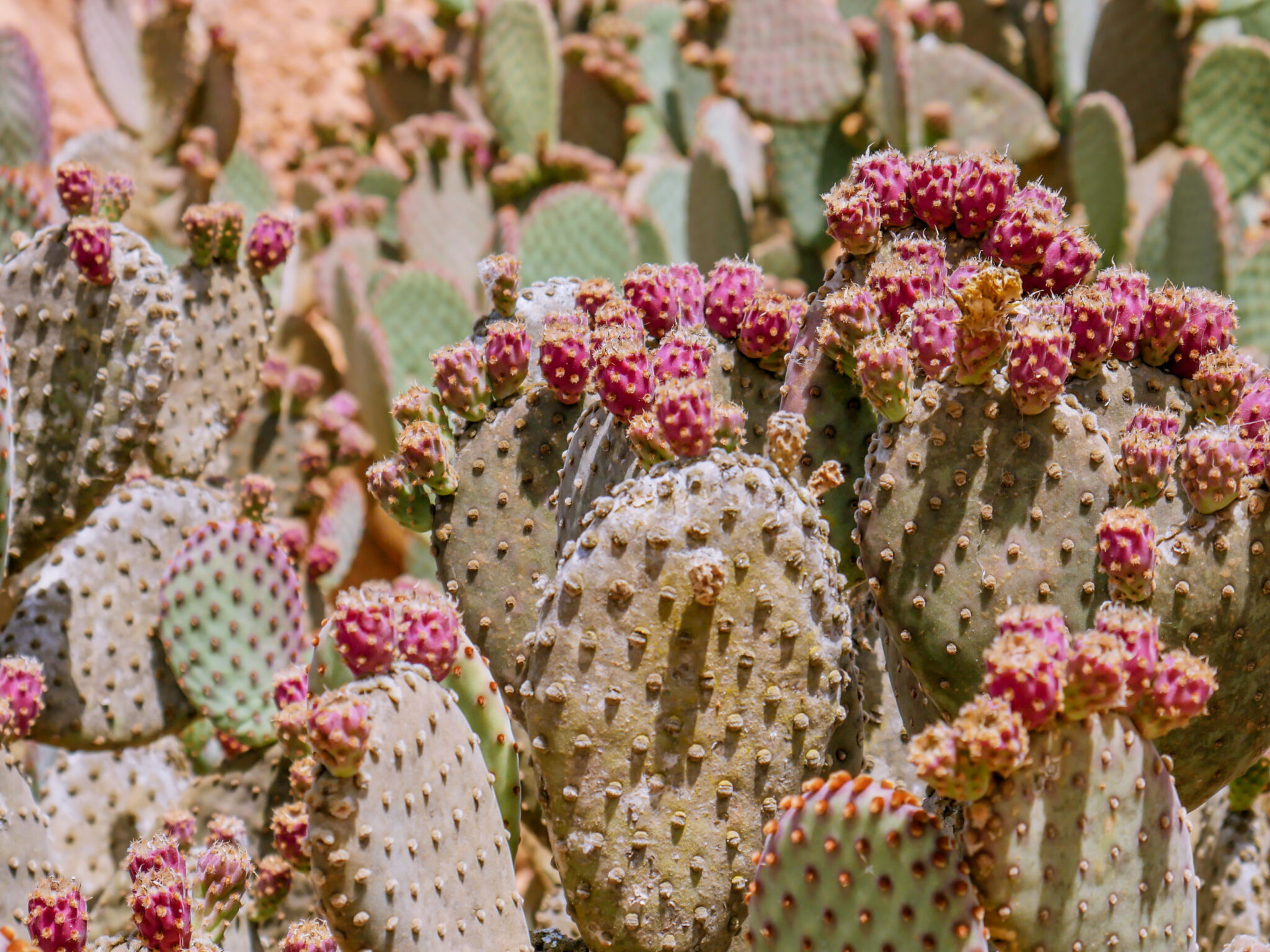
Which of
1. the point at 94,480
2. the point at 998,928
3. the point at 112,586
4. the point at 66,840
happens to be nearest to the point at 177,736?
the point at 66,840

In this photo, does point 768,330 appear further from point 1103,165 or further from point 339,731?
point 1103,165

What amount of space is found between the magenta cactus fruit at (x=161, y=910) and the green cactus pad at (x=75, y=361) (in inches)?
44.3

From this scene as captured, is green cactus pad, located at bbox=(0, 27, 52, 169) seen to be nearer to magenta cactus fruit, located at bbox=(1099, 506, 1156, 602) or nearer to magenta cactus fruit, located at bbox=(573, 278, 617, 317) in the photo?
magenta cactus fruit, located at bbox=(573, 278, 617, 317)

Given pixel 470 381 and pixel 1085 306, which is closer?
pixel 1085 306

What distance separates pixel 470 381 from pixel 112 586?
1.20 metres

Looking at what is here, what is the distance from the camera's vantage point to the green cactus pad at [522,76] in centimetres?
656

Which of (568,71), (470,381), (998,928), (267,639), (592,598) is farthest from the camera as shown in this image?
(568,71)

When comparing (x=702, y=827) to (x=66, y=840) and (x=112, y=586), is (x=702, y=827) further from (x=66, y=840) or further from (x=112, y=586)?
(x=66, y=840)

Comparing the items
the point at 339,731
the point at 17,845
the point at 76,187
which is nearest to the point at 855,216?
the point at 339,731

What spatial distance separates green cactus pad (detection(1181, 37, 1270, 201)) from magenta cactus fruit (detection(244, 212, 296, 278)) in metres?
4.50

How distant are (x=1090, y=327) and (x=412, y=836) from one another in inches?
39.5

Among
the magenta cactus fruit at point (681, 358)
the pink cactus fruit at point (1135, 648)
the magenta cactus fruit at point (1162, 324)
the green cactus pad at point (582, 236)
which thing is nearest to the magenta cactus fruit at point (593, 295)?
the magenta cactus fruit at point (681, 358)

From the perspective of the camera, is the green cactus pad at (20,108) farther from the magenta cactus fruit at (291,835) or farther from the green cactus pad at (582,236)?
the magenta cactus fruit at (291,835)

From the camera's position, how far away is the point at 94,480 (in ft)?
8.67
